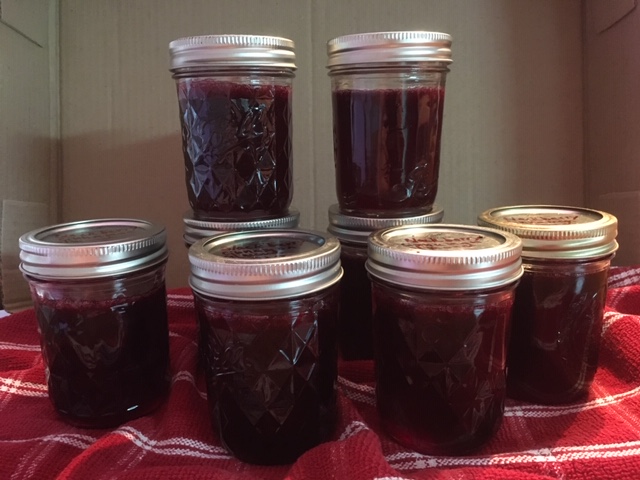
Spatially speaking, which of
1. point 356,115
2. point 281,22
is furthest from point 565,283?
point 281,22

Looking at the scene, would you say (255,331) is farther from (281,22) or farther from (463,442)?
(281,22)

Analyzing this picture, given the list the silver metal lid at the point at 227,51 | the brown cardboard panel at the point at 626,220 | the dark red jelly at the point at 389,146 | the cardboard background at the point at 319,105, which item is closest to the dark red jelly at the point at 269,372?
the dark red jelly at the point at 389,146

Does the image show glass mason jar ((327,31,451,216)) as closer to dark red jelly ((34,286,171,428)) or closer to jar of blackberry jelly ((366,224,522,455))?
jar of blackberry jelly ((366,224,522,455))

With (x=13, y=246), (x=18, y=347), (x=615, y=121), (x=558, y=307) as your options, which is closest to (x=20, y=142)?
(x=13, y=246)

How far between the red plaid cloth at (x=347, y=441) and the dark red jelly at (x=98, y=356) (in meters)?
0.03

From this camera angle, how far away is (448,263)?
66 cm

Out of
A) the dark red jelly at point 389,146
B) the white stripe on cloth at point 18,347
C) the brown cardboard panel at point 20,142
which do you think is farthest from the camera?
the brown cardboard panel at point 20,142

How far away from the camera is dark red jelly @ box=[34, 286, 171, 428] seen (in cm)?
76

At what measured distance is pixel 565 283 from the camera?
2.55 feet

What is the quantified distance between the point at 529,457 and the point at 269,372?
30cm

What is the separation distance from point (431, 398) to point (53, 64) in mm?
909

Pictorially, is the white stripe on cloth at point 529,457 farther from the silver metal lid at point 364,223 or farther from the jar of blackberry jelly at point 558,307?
the silver metal lid at point 364,223

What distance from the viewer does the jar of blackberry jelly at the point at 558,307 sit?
0.77 meters

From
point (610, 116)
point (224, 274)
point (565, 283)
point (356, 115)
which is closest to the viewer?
point (224, 274)
